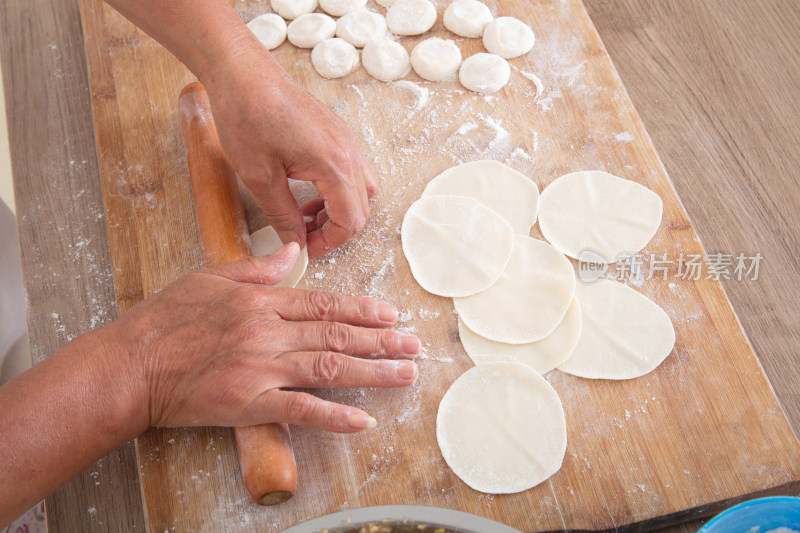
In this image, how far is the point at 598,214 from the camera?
5.64ft

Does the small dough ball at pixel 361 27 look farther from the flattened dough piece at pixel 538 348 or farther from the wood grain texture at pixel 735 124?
the flattened dough piece at pixel 538 348

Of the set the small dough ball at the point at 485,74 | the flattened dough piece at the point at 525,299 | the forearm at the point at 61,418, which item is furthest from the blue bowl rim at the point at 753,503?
the small dough ball at the point at 485,74

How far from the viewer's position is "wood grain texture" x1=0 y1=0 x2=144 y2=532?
1594 mm

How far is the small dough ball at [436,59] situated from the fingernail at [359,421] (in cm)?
110

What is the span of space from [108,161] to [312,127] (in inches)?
27.5

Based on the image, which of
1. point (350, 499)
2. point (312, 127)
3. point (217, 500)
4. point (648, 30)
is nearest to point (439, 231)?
point (312, 127)

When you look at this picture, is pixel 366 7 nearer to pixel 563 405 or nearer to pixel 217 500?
pixel 563 405

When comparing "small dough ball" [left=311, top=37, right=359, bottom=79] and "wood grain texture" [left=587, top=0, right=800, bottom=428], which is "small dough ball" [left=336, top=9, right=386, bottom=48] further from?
"wood grain texture" [left=587, top=0, right=800, bottom=428]

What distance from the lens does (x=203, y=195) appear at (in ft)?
5.30

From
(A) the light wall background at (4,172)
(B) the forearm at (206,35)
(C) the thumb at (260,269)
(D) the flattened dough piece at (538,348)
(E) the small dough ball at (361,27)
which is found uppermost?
(B) the forearm at (206,35)

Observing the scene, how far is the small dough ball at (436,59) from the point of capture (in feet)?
6.31

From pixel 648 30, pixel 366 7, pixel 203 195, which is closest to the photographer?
pixel 203 195

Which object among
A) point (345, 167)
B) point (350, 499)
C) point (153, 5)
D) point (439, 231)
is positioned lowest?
point (350, 499)

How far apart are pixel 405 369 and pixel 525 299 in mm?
380
